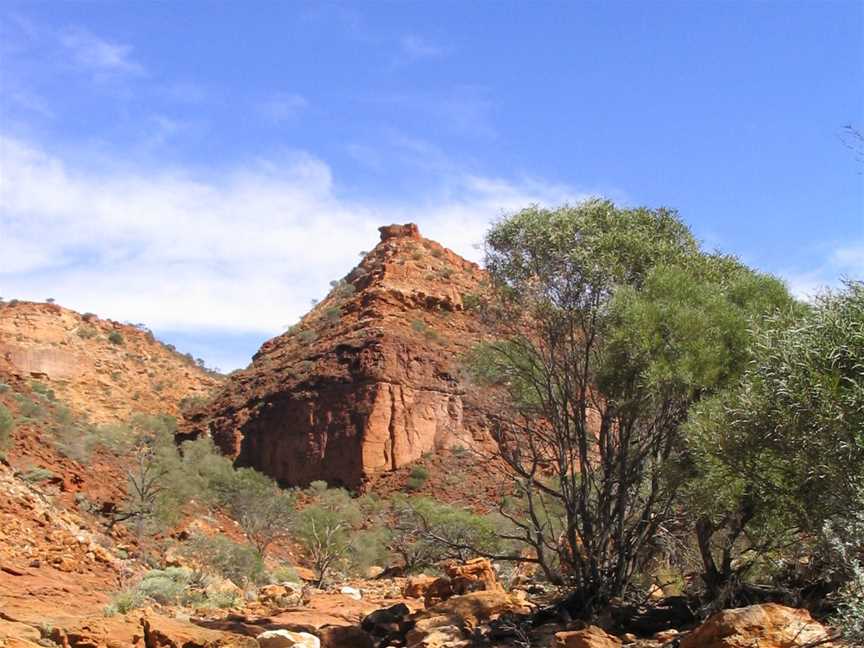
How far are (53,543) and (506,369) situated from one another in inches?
414

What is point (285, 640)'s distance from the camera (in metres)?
12.3

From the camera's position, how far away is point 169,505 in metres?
31.1

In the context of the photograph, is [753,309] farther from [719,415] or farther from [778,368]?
[778,368]

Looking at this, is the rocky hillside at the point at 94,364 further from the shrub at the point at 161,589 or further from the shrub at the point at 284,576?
the shrub at the point at 161,589

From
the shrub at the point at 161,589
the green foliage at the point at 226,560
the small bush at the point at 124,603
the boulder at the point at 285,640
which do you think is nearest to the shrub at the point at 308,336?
the green foliage at the point at 226,560

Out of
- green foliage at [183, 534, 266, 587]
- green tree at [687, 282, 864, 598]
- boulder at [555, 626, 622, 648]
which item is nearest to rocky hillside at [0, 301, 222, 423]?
green foliage at [183, 534, 266, 587]

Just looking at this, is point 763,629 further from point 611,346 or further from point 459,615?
point 459,615

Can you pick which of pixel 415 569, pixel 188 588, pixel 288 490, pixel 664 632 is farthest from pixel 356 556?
pixel 664 632

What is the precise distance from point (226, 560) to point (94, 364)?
3691 centimetres

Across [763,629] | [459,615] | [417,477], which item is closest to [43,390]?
[417,477]

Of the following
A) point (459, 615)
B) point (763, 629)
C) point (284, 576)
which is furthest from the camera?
point (284, 576)

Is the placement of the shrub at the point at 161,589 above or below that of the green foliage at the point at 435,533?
below

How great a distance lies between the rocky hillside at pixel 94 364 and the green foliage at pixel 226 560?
2731 cm

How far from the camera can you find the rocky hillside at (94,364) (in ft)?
182
